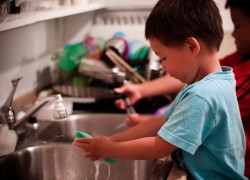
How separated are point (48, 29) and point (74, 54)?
0.18m

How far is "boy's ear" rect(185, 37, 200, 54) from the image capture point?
0.84 m

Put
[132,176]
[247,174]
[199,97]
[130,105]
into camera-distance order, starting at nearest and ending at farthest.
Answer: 1. [199,97]
2. [247,174]
3. [132,176]
4. [130,105]

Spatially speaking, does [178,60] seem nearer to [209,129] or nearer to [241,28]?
[209,129]

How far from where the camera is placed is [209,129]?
833 millimetres

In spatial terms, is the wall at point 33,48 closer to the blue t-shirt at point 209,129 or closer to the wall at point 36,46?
the wall at point 36,46

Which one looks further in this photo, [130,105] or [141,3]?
[141,3]

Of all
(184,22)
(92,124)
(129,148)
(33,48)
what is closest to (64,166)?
(92,124)

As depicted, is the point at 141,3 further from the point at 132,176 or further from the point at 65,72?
the point at 132,176

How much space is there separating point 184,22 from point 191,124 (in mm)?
232

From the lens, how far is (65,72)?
1690 millimetres

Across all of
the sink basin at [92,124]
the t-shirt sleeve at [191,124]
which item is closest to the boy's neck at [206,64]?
the t-shirt sleeve at [191,124]

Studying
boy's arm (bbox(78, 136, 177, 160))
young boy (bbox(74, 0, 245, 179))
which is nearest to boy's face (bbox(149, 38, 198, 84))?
young boy (bbox(74, 0, 245, 179))

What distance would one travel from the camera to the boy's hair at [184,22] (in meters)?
0.84

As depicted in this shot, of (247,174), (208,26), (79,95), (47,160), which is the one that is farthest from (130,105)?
(208,26)
